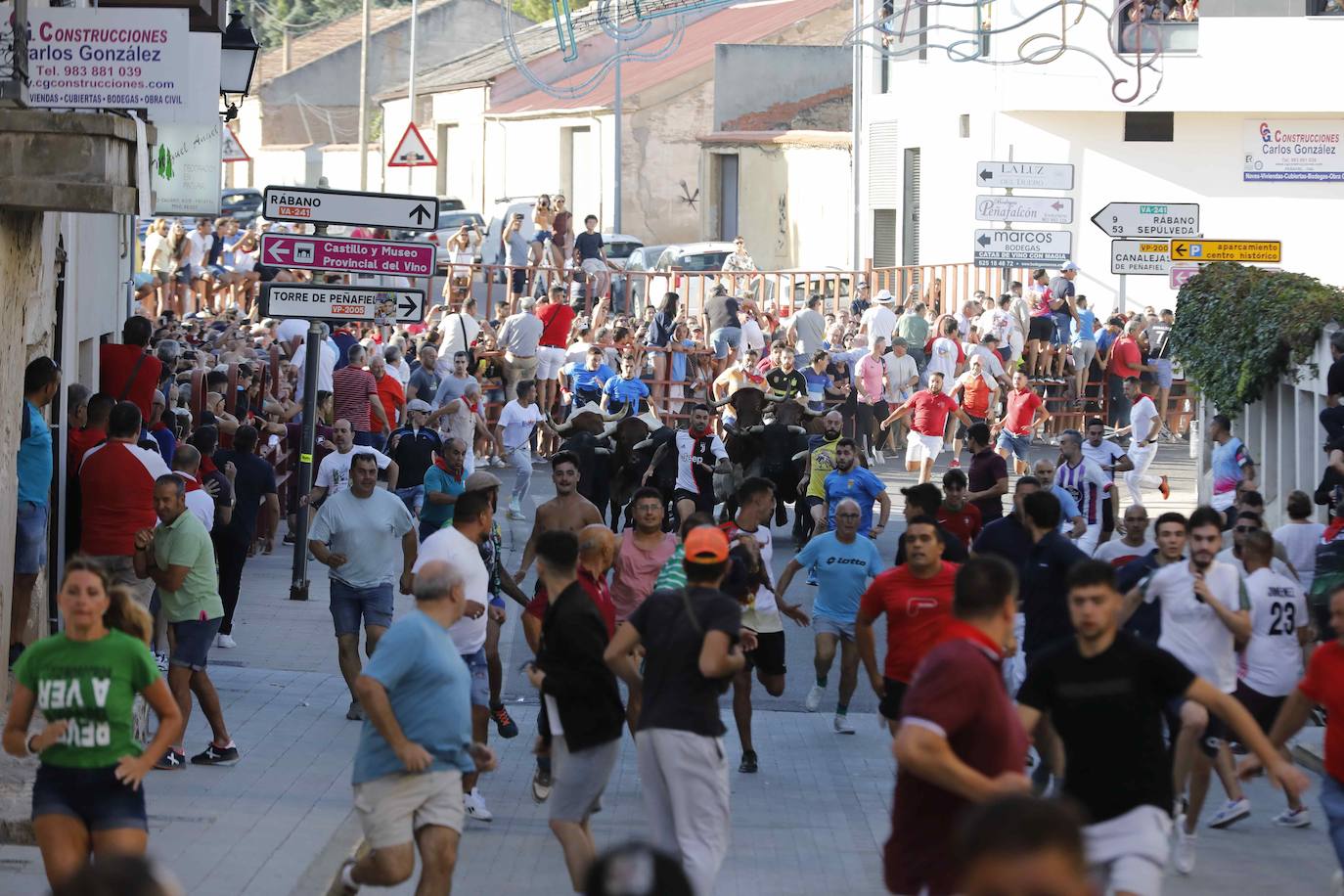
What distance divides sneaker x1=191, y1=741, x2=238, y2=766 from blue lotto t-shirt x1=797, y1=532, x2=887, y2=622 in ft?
12.2

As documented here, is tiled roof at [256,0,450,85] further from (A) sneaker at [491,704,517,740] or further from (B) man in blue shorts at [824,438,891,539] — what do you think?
(A) sneaker at [491,704,517,740]

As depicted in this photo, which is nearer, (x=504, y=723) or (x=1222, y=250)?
(x=504, y=723)

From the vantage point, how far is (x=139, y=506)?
1212 centimetres

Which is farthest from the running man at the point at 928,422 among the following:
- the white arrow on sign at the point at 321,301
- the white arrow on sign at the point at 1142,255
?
the white arrow on sign at the point at 321,301

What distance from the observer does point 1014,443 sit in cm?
2364

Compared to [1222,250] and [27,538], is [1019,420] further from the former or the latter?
[27,538]

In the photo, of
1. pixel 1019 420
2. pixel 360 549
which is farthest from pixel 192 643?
pixel 1019 420

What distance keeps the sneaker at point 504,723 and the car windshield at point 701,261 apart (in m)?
27.2

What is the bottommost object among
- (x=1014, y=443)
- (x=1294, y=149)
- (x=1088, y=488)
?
(x=1088, y=488)

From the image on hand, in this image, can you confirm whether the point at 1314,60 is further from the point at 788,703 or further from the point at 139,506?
the point at 139,506

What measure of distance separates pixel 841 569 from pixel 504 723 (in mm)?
2320

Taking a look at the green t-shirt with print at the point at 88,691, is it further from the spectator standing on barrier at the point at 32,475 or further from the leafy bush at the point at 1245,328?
the leafy bush at the point at 1245,328

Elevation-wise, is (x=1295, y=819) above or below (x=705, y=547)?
below

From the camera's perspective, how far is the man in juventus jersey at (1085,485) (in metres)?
16.2
